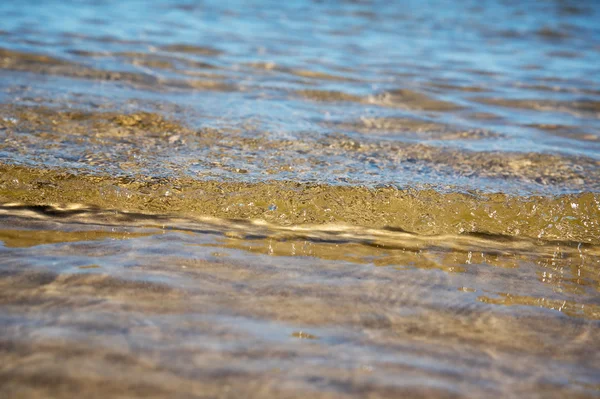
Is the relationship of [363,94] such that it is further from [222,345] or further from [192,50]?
[222,345]

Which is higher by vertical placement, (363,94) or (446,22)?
(446,22)

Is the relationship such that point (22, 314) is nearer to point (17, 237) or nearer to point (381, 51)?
point (17, 237)

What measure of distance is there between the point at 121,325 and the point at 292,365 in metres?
0.53

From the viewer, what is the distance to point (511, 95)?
5.70m

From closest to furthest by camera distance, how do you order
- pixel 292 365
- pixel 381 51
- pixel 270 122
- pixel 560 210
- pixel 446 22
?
pixel 292 365, pixel 560 210, pixel 270 122, pixel 381 51, pixel 446 22

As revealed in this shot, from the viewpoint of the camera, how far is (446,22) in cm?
1162

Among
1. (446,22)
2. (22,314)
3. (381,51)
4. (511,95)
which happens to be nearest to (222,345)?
(22,314)

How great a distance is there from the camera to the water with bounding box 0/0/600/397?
161cm

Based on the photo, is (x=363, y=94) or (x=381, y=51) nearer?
(x=363, y=94)

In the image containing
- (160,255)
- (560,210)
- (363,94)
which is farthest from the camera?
(363,94)

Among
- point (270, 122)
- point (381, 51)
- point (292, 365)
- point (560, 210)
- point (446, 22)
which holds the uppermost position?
point (446, 22)

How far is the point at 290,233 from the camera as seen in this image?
2584 millimetres

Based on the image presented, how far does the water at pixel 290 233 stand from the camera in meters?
1.61

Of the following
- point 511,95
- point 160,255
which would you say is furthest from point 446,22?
point 160,255
